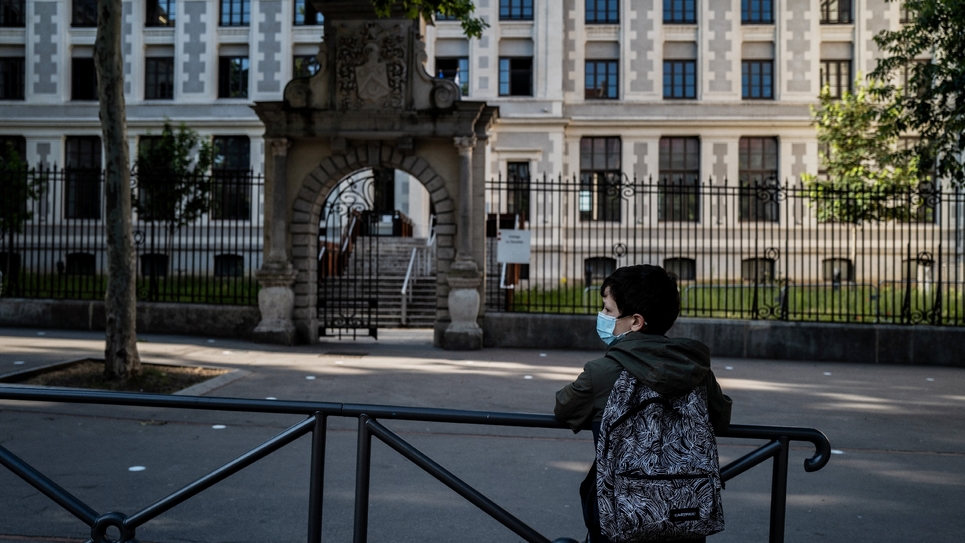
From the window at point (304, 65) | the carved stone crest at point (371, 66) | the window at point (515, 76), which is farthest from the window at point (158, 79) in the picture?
the carved stone crest at point (371, 66)

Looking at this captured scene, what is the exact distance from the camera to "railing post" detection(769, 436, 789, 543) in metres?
3.09

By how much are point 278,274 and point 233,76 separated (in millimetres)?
23222

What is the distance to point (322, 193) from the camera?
15.1 m

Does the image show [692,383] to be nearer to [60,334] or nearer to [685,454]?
[685,454]

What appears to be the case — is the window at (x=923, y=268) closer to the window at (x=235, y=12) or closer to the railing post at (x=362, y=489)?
the railing post at (x=362, y=489)

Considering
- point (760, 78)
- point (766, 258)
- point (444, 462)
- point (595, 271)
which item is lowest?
point (444, 462)

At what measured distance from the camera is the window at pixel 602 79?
33.9 meters

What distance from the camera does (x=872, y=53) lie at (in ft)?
109

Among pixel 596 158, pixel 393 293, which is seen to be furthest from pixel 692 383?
pixel 596 158

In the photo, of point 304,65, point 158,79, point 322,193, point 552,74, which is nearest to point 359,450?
point 322,193

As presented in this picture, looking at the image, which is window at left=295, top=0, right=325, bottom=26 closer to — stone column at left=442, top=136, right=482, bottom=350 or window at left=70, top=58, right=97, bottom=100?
window at left=70, top=58, right=97, bottom=100

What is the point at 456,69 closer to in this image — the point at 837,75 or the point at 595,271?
the point at 595,271

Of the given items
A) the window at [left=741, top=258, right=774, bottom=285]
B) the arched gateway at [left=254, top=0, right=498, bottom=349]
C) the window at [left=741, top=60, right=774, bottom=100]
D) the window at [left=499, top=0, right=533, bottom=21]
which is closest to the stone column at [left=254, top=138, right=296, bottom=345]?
the arched gateway at [left=254, top=0, right=498, bottom=349]

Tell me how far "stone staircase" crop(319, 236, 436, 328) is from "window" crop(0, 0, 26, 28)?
881 inches
